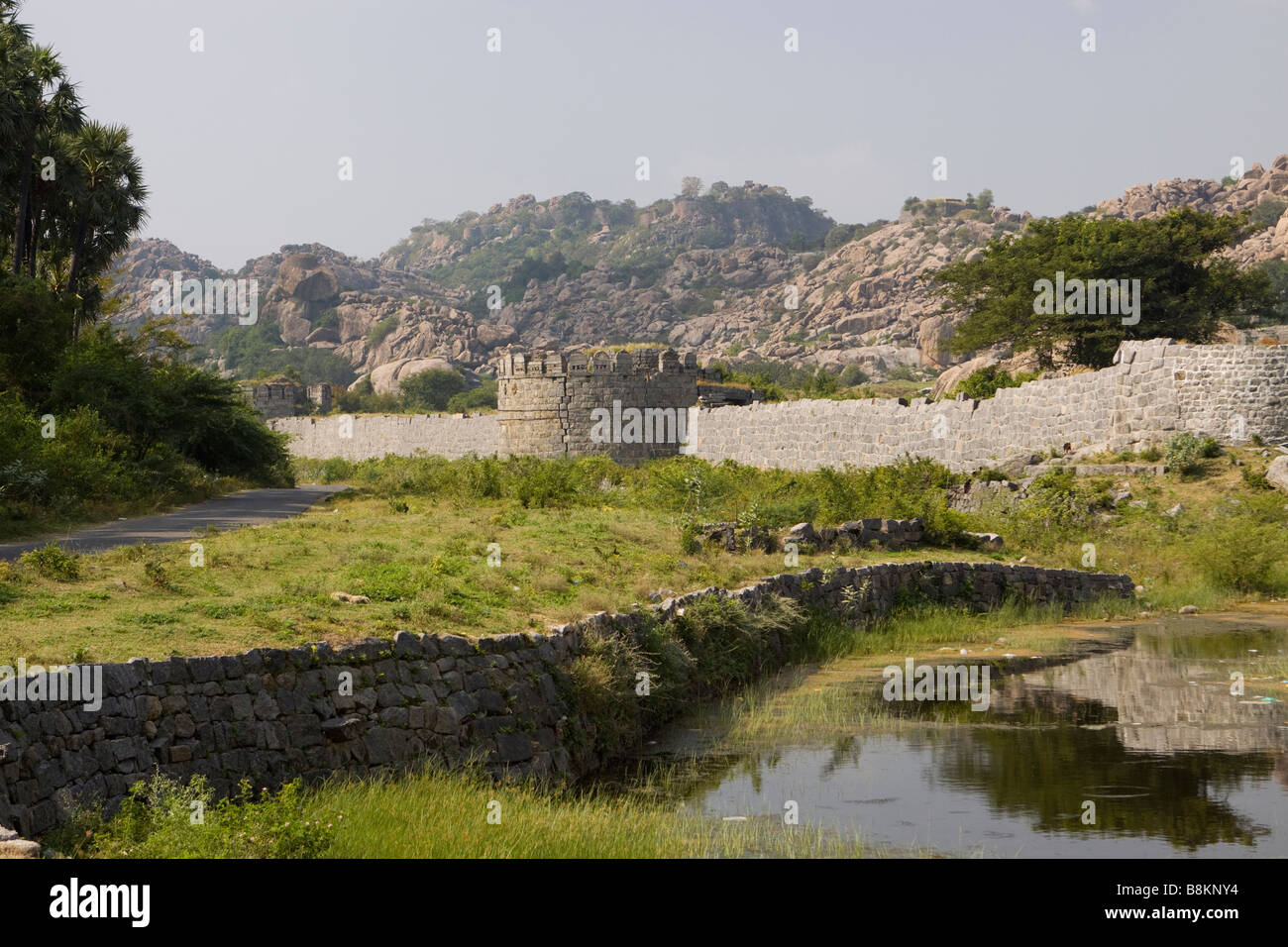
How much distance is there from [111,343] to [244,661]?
2495cm

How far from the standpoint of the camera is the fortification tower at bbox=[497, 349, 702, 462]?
3812 cm

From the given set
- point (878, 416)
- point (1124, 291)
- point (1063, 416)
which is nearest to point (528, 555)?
point (1063, 416)

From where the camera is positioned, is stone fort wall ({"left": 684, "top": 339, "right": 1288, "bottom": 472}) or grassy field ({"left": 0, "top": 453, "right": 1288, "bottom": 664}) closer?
grassy field ({"left": 0, "top": 453, "right": 1288, "bottom": 664})

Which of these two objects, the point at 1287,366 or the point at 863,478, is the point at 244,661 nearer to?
the point at 863,478

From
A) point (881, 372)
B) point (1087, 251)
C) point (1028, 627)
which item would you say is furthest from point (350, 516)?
point (881, 372)

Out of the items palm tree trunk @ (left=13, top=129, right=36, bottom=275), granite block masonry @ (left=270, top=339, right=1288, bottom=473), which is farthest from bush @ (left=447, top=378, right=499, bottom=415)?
palm tree trunk @ (left=13, top=129, right=36, bottom=275)

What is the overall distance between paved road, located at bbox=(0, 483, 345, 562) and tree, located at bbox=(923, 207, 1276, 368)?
71.1 ft

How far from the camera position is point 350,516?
2023 centimetres

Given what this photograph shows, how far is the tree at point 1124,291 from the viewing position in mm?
35781

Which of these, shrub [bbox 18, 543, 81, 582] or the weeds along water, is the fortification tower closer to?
shrub [bbox 18, 543, 81, 582]

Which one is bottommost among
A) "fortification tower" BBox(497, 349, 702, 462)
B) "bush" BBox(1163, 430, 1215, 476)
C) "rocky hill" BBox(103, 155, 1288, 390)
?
"bush" BBox(1163, 430, 1215, 476)

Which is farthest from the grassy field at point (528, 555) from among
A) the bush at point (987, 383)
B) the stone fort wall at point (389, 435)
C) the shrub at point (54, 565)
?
the stone fort wall at point (389, 435)

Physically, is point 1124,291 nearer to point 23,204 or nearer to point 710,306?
point 23,204

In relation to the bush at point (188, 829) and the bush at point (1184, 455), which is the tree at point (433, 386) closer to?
the bush at point (1184, 455)
